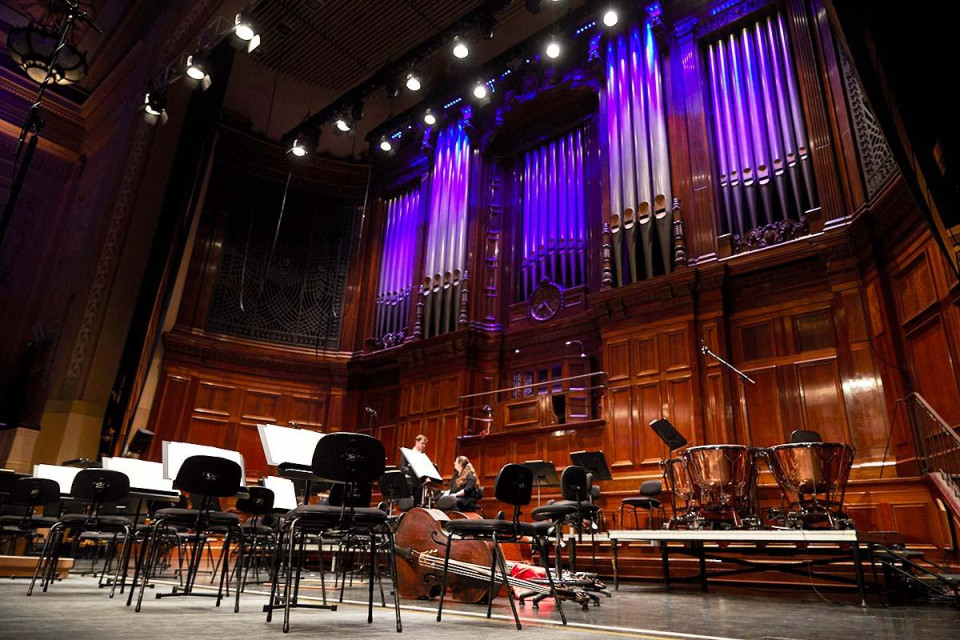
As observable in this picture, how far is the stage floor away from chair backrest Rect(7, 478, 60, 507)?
2.37 ft

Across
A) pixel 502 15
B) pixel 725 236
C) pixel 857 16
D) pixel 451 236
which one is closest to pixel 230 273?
pixel 451 236

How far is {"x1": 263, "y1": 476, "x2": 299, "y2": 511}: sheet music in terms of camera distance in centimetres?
623

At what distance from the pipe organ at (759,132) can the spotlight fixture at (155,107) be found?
26.1ft

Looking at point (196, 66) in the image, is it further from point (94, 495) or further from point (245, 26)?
point (94, 495)

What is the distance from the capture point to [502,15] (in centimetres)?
1072

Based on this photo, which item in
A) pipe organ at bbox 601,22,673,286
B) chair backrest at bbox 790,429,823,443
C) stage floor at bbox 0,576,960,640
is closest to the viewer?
stage floor at bbox 0,576,960,640

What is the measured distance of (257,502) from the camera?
5.22 meters

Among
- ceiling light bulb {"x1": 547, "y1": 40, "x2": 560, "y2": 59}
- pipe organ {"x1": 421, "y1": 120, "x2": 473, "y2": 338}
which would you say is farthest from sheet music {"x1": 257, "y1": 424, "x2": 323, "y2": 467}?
ceiling light bulb {"x1": 547, "y1": 40, "x2": 560, "y2": 59}

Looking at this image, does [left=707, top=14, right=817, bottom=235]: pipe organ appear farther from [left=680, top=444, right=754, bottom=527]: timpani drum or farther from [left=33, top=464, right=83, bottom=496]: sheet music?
[left=33, top=464, right=83, bottom=496]: sheet music

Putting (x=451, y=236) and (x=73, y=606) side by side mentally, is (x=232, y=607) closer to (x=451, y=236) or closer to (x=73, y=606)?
(x=73, y=606)

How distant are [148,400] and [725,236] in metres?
9.28

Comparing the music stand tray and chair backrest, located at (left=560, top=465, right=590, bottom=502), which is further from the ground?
the music stand tray

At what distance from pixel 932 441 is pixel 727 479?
1.98m

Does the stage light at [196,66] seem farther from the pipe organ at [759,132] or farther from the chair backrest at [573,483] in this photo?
the chair backrest at [573,483]
